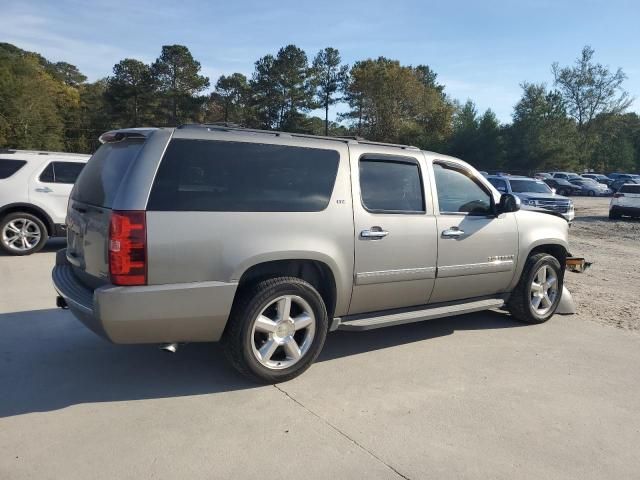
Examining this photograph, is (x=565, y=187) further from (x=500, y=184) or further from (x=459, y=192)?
(x=459, y=192)

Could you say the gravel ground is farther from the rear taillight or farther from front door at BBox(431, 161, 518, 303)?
the rear taillight

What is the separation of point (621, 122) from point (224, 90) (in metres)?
58.6

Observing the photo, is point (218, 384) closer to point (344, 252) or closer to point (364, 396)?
point (364, 396)

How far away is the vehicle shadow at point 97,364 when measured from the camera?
3.95 metres

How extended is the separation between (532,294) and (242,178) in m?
3.72

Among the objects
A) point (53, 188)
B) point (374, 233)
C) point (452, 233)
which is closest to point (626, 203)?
point (452, 233)

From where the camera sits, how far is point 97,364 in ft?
14.9

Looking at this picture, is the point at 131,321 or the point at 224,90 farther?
the point at 224,90

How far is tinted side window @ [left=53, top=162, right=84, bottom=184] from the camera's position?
389 inches

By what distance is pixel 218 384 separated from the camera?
4.19m

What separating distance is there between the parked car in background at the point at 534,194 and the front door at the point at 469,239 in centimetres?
1189

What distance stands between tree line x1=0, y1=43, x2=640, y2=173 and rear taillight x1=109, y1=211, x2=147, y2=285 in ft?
163

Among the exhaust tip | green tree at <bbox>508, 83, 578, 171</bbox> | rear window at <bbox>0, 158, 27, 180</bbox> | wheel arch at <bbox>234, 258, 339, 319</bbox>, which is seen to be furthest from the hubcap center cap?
green tree at <bbox>508, 83, 578, 171</bbox>

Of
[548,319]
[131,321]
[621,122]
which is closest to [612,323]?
[548,319]
